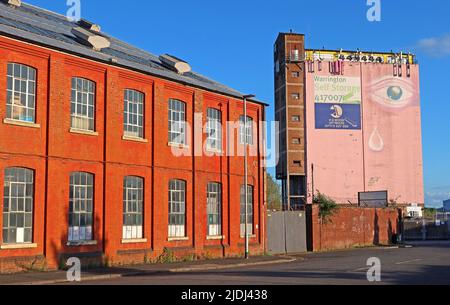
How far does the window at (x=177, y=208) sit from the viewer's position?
28719 mm

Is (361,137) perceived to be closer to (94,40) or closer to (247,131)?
(247,131)

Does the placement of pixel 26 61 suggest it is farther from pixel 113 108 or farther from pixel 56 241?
pixel 56 241

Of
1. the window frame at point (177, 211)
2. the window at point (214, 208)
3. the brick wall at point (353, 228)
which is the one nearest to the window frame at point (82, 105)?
the window frame at point (177, 211)

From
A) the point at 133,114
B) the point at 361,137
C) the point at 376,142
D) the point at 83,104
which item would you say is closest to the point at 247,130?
the point at 133,114

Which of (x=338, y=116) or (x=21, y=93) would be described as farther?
(x=338, y=116)

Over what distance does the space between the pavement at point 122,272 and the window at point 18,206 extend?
158 centimetres

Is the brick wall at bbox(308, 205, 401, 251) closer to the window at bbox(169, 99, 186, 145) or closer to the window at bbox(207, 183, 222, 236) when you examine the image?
the window at bbox(207, 183, 222, 236)

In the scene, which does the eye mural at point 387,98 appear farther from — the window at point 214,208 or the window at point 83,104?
the window at point 83,104

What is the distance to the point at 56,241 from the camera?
74.6 feet

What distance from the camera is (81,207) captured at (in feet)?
79.0

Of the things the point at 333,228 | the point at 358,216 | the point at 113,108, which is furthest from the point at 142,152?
the point at 358,216

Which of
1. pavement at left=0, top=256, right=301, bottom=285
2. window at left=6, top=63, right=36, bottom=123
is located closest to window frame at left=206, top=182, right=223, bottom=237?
pavement at left=0, top=256, right=301, bottom=285

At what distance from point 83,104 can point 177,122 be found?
20.0 ft

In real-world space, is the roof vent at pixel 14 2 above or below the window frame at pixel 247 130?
above
